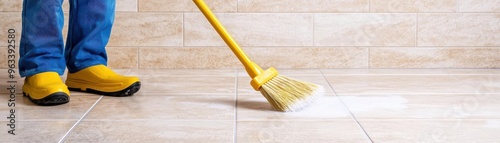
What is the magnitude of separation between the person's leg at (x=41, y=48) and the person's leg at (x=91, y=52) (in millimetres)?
68

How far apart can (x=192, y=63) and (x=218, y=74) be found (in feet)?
0.81

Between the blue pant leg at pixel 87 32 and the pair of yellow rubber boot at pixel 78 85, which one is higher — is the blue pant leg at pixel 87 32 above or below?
above

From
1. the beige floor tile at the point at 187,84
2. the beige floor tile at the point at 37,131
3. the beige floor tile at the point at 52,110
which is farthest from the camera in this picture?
the beige floor tile at the point at 187,84

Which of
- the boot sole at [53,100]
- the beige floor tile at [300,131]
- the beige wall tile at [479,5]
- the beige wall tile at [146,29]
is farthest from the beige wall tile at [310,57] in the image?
the beige floor tile at [300,131]

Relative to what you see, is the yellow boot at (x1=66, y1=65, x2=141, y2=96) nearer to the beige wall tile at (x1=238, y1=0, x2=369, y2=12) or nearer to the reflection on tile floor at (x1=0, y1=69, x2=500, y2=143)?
the reflection on tile floor at (x1=0, y1=69, x2=500, y2=143)

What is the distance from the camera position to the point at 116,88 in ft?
5.51

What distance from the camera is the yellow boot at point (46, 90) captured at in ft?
5.04

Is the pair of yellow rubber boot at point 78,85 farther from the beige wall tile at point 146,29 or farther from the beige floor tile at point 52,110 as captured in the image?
the beige wall tile at point 146,29

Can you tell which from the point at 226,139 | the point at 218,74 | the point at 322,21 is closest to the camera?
the point at 226,139

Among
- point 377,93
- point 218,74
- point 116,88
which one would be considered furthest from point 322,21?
point 116,88

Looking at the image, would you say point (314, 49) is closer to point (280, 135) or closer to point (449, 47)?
point (449, 47)

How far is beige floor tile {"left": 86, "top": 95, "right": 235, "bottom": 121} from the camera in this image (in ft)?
4.60

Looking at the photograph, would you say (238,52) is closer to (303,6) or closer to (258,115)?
(258,115)

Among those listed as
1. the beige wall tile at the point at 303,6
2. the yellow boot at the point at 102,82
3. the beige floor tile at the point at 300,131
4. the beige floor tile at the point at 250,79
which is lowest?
the beige floor tile at the point at 250,79
